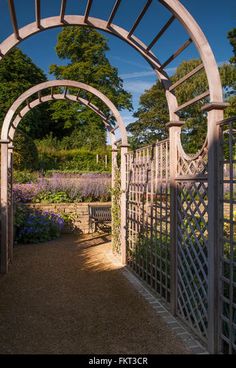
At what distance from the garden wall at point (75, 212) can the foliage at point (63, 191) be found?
1.32ft

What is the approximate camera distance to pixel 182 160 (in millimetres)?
3371

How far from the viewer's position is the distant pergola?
2.57m

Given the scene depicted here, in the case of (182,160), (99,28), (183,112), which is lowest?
(182,160)

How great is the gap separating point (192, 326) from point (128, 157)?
10.2 feet

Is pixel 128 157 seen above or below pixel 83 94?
below

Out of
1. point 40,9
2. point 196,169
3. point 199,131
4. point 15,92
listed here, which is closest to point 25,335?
point 196,169

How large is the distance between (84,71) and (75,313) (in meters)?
21.5

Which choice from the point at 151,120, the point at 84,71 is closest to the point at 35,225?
the point at 84,71

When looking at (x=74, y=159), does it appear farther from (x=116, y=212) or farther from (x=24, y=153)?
(x=116, y=212)

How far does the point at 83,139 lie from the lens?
21719 millimetres

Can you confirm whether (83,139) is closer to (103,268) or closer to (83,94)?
(83,94)

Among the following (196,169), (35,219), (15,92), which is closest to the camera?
(196,169)

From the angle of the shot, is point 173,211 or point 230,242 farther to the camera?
point 173,211


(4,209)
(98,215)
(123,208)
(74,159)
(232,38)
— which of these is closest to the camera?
(4,209)
